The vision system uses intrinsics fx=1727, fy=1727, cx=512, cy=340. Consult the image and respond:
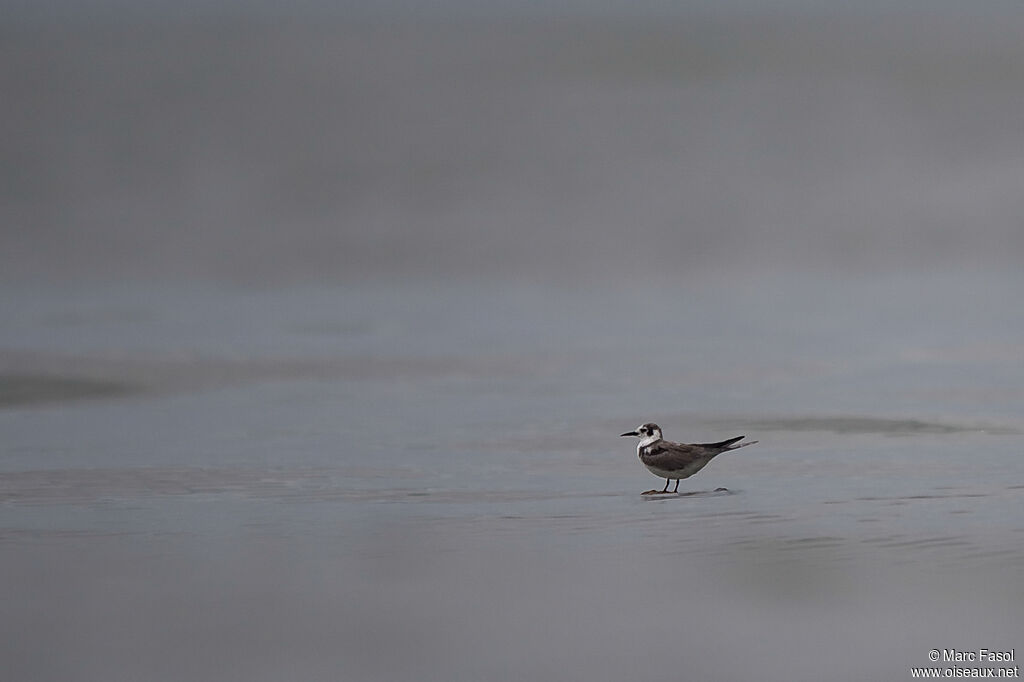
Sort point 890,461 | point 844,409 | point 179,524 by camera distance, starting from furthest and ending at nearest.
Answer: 1. point 844,409
2. point 890,461
3. point 179,524

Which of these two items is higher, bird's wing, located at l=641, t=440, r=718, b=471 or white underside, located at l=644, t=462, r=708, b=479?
bird's wing, located at l=641, t=440, r=718, b=471

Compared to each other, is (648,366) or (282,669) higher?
(648,366)

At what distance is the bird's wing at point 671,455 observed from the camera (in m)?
8.59

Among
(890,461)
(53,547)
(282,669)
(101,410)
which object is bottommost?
(282,669)

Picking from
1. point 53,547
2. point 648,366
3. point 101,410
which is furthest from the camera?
point 648,366

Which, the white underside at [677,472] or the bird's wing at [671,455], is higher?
the bird's wing at [671,455]

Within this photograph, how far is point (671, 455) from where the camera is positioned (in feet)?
28.2

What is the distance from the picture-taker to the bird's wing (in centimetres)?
859

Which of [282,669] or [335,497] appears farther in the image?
[335,497]

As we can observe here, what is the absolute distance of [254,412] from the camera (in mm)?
11805

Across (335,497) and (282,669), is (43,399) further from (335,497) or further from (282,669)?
(282,669)

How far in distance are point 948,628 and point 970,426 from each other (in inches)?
195

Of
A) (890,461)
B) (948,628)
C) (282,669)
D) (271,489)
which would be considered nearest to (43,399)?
(271,489)

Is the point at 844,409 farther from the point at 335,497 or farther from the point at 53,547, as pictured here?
the point at 53,547
